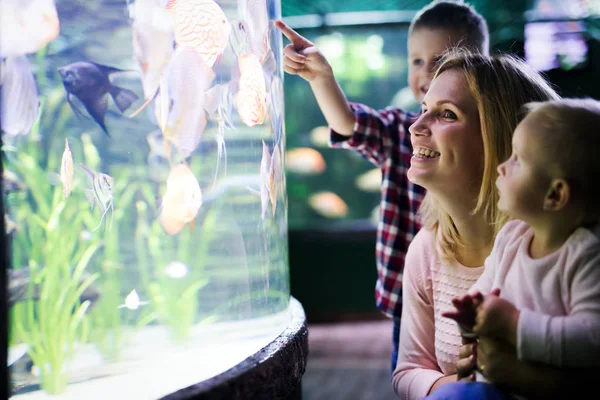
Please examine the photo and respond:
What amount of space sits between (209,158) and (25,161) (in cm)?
28

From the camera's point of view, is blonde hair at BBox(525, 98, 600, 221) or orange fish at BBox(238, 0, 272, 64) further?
orange fish at BBox(238, 0, 272, 64)

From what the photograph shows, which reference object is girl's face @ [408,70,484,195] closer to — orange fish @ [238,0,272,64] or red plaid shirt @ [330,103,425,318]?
orange fish @ [238,0,272,64]

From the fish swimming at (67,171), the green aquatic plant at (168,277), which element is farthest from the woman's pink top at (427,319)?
the fish swimming at (67,171)

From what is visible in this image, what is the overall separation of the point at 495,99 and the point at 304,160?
433cm

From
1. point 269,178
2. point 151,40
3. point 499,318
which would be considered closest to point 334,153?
point 269,178

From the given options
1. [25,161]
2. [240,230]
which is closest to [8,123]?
[25,161]

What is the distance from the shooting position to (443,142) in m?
0.94

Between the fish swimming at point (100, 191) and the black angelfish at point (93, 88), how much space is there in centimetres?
7

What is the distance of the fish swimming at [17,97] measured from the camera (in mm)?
775

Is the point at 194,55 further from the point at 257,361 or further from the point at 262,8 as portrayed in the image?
the point at 257,361

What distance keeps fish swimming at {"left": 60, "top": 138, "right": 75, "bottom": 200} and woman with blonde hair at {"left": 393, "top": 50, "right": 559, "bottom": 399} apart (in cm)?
54

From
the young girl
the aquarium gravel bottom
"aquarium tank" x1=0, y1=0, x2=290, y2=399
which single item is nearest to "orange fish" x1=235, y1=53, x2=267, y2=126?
"aquarium tank" x1=0, y1=0, x2=290, y2=399

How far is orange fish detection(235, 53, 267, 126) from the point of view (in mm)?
1026

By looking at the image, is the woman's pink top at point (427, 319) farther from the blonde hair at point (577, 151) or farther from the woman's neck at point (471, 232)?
the blonde hair at point (577, 151)
